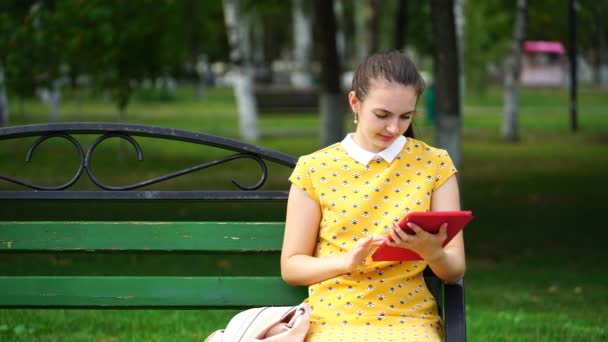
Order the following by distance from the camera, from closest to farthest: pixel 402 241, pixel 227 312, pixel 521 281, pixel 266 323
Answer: pixel 402 241 < pixel 266 323 < pixel 227 312 < pixel 521 281

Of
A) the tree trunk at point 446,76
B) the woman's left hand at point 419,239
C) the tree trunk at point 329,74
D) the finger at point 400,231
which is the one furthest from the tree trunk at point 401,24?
the finger at point 400,231

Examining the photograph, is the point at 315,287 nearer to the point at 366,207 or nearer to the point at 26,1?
the point at 366,207

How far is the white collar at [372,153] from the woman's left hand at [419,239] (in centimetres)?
43

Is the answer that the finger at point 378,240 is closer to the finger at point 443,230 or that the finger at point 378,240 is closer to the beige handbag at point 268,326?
the finger at point 443,230

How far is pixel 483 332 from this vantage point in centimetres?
587

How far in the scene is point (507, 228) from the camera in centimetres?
1177

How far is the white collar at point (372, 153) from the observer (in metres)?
3.57

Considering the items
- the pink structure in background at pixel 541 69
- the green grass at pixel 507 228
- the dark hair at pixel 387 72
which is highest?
the dark hair at pixel 387 72

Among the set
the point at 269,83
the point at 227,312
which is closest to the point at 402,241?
the point at 227,312

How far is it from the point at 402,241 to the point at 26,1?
43.7ft

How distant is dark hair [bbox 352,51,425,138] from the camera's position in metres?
3.44

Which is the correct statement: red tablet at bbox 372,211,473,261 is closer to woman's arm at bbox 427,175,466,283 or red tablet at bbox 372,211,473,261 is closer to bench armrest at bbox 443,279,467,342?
woman's arm at bbox 427,175,466,283

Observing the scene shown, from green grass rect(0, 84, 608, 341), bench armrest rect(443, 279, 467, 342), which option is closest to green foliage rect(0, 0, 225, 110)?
green grass rect(0, 84, 608, 341)

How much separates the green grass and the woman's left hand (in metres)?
1.79
